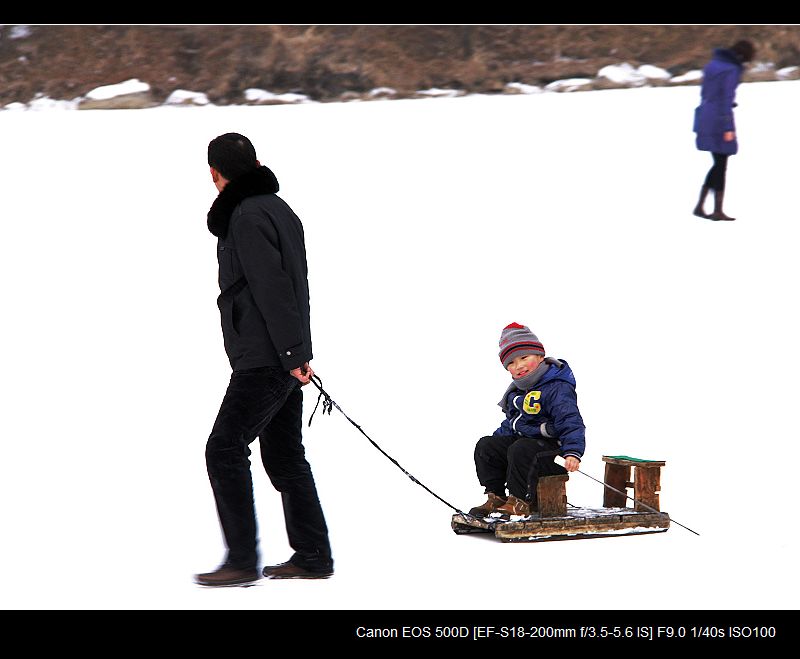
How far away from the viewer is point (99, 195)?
8109 millimetres

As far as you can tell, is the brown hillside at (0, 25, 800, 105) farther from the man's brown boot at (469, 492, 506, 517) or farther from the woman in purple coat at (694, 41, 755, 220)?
the man's brown boot at (469, 492, 506, 517)

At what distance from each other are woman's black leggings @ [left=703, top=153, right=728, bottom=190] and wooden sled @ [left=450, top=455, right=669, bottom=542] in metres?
3.25

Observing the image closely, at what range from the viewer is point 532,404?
5176mm

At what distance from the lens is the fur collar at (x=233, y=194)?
4.48 metres

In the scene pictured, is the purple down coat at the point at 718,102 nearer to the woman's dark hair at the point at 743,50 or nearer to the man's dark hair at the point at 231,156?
the woman's dark hair at the point at 743,50

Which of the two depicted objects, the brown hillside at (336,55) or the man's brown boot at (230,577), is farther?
the brown hillside at (336,55)

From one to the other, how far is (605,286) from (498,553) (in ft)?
9.50

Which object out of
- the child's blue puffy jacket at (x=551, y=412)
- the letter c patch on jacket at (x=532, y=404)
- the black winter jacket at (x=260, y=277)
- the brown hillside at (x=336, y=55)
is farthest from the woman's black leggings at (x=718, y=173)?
the black winter jacket at (x=260, y=277)

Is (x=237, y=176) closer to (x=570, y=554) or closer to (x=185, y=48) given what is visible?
(x=570, y=554)

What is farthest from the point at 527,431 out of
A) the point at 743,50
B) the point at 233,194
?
the point at 743,50

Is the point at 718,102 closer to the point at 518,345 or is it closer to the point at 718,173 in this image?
the point at 718,173

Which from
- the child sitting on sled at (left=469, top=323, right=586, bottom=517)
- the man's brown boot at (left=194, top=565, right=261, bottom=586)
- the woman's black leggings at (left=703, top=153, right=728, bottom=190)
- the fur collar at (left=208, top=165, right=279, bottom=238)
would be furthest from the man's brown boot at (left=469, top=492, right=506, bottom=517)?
the woman's black leggings at (left=703, top=153, right=728, bottom=190)

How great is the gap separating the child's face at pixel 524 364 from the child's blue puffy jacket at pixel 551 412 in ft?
0.20

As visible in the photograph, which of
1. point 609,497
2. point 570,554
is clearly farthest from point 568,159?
point 570,554
